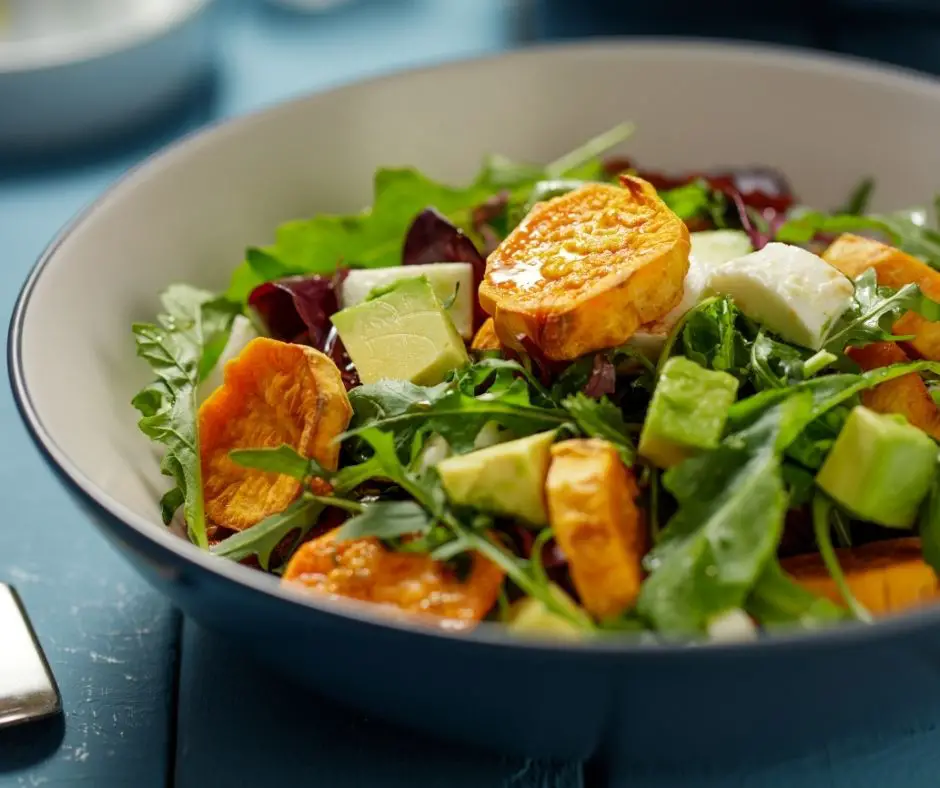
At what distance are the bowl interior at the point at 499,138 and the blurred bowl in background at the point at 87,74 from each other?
3.63ft

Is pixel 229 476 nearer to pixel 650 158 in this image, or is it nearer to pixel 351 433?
pixel 351 433

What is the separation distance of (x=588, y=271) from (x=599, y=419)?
261mm

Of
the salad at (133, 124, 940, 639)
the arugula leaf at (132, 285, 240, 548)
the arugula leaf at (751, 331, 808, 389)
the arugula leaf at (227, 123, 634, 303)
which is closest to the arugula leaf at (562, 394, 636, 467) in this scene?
the salad at (133, 124, 940, 639)

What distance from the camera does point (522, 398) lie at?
5.70ft

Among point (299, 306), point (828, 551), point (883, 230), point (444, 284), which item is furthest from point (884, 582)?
point (299, 306)

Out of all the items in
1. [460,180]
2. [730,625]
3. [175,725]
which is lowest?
[175,725]

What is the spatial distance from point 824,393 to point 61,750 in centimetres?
120

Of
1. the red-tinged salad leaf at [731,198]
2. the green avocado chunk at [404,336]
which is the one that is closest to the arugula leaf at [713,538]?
the green avocado chunk at [404,336]

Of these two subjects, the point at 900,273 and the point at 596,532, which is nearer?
the point at 596,532

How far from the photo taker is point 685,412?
1597 mm

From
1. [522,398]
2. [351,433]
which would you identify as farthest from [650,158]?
[351,433]

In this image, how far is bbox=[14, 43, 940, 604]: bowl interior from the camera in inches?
95.7

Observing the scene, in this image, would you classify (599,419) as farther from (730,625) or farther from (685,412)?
(730,625)

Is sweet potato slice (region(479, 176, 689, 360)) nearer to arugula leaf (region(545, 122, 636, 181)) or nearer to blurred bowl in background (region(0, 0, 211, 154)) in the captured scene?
arugula leaf (region(545, 122, 636, 181))
